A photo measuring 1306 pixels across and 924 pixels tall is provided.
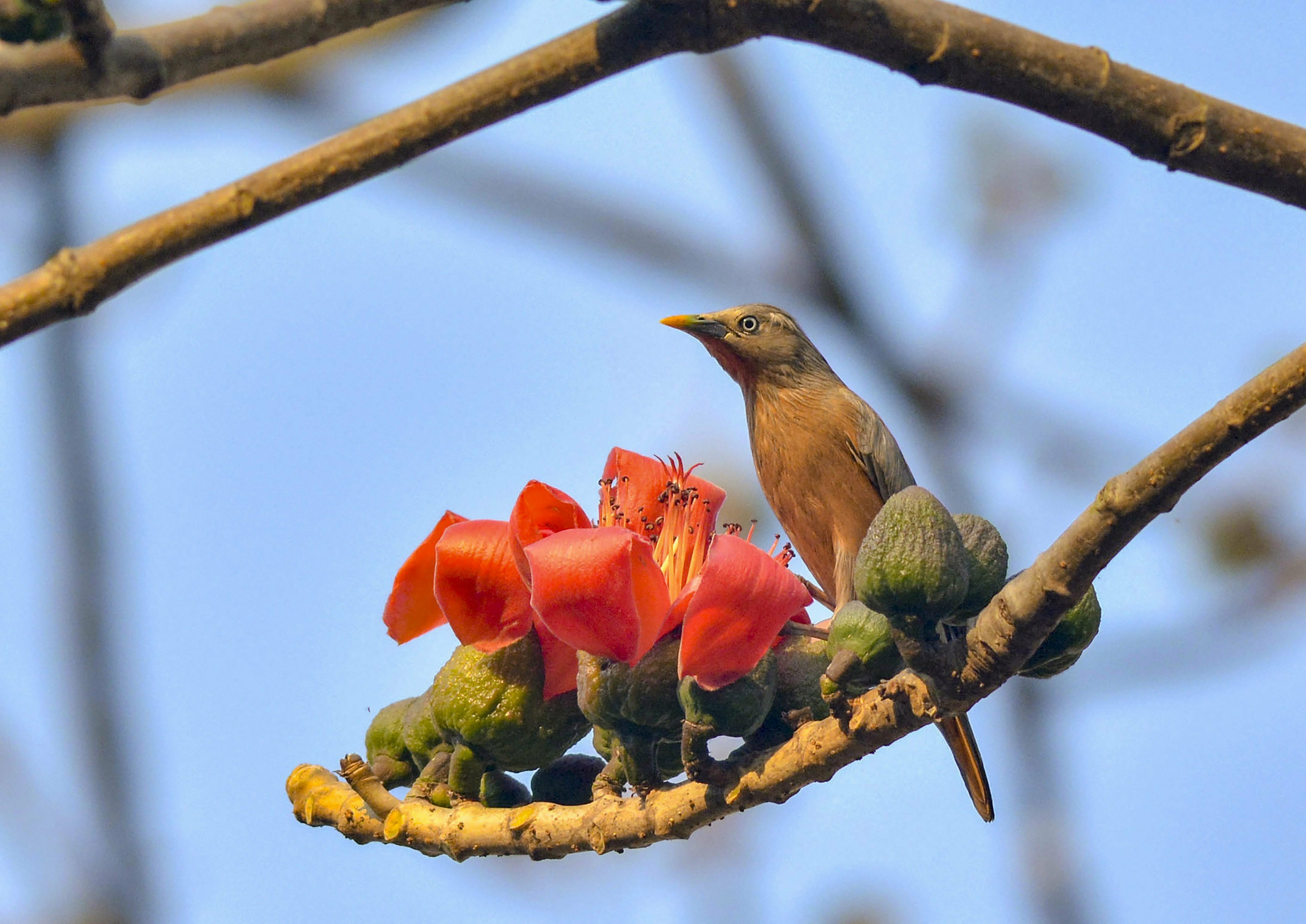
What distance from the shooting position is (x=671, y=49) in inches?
63.1

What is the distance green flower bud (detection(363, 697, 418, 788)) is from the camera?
2539mm

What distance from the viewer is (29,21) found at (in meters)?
1.36

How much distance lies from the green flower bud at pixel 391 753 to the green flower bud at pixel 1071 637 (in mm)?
1282

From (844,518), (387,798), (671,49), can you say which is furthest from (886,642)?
(844,518)

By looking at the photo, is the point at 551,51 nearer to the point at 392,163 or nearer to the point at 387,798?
the point at 392,163

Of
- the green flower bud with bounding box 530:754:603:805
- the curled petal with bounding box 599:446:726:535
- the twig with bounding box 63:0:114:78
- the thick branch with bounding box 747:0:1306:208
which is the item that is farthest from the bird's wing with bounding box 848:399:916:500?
the twig with bounding box 63:0:114:78

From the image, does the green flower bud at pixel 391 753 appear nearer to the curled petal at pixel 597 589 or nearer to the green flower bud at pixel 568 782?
the green flower bud at pixel 568 782

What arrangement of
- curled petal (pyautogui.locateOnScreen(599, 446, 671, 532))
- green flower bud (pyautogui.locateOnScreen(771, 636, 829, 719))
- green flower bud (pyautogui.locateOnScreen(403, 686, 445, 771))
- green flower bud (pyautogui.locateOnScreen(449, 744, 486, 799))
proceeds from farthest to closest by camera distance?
curled petal (pyautogui.locateOnScreen(599, 446, 671, 532))
green flower bud (pyautogui.locateOnScreen(403, 686, 445, 771))
green flower bud (pyautogui.locateOnScreen(449, 744, 486, 799))
green flower bud (pyautogui.locateOnScreen(771, 636, 829, 719))

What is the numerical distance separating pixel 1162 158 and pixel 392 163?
1.03m

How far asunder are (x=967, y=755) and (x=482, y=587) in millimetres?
1713

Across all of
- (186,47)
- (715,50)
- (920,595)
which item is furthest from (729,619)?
(186,47)

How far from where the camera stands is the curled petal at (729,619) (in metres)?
2.02

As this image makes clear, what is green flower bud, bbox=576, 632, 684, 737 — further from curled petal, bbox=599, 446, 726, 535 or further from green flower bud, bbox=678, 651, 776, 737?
curled petal, bbox=599, 446, 726, 535

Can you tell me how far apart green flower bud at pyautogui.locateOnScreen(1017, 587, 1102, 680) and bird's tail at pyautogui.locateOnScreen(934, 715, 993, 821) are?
151 cm
